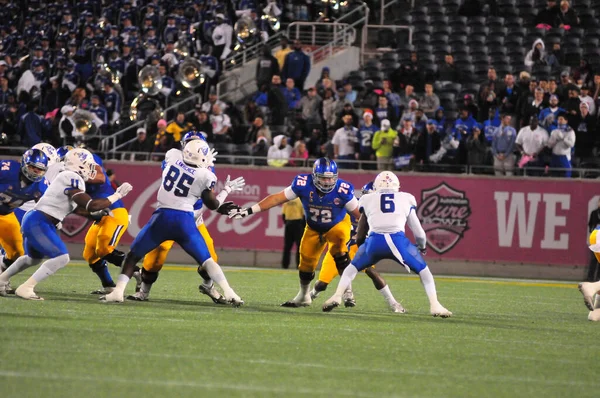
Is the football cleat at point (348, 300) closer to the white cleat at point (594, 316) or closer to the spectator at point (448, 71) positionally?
the white cleat at point (594, 316)

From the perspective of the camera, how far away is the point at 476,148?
1978 cm

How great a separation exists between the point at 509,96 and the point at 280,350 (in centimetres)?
1311

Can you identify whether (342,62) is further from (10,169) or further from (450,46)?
(10,169)

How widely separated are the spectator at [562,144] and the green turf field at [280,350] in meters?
6.57

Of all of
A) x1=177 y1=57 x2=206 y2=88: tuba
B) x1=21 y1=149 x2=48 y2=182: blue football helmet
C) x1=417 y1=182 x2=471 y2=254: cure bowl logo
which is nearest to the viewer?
x1=21 y1=149 x2=48 y2=182: blue football helmet

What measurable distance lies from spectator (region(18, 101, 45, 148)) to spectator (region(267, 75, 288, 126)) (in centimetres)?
459

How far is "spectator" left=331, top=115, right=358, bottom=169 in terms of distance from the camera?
1989 centimetres

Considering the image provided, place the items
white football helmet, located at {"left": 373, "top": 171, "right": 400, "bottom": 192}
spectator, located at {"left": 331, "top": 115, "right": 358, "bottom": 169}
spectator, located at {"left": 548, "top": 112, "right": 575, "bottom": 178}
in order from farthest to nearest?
1. spectator, located at {"left": 331, "top": 115, "right": 358, "bottom": 169}
2. spectator, located at {"left": 548, "top": 112, "right": 575, "bottom": 178}
3. white football helmet, located at {"left": 373, "top": 171, "right": 400, "bottom": 192}

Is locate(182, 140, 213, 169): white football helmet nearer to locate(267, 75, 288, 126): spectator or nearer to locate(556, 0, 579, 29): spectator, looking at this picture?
locate(267, 75, 288, 126): spectator

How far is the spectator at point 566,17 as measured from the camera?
23.4 metres

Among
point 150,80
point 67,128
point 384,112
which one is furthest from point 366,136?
point 67,128

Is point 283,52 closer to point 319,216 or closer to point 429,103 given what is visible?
point 429,103

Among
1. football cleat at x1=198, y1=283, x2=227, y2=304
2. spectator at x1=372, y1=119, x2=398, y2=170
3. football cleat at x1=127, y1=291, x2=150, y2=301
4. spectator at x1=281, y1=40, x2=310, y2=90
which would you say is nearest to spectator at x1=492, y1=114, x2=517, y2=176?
spectator at x1=372, y1=119, x2=398, y2=170

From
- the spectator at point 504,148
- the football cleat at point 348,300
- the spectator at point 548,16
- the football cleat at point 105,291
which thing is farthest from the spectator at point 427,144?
the football cleat at point 105,291
